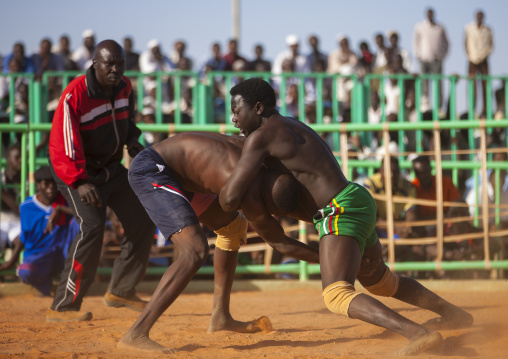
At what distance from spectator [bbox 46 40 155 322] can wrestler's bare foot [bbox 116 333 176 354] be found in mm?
1411

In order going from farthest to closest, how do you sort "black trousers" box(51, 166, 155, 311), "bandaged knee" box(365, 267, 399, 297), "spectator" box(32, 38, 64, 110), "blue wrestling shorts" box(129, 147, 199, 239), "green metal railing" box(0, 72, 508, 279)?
"spectator" box(32, 38, 64, 110) → "green metal railing" box(0, 72, 508, 279) → "black trousers" box(51, 166, 155, 311) → "bandaged knee" box(365, 267, 399, 297) → "blue wrestling shorts" box(129, 147, 199, 239)

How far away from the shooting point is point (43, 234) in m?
7.74

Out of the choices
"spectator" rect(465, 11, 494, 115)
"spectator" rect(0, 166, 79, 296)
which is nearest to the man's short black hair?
"spectator" rect(0, 166, 79, 296)

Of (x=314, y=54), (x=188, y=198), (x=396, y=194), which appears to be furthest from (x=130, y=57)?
(x=188, y=198)

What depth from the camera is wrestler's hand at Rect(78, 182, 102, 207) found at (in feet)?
18.7

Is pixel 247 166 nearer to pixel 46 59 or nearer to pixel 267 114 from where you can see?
pixel 267 114

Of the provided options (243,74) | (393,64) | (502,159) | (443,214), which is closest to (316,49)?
(393,64)

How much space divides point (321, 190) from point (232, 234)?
3.37 feet

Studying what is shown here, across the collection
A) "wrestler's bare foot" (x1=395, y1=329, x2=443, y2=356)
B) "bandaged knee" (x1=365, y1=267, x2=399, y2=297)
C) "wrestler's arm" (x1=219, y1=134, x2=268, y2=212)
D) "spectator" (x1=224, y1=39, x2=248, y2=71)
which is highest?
"spectator" (x1=224, y1=39, x2=248, y2=71)

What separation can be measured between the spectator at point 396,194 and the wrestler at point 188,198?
338 centimetres

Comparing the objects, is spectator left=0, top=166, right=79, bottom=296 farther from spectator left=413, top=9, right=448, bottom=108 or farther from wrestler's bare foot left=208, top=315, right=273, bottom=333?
spectator left=413, top=9, right=448, bottom=108

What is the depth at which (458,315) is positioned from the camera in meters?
5.01

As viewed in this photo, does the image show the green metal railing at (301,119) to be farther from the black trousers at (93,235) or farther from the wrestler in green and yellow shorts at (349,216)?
the wrestler in green and yellow shorts at (349,216)

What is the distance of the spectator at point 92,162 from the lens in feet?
18.8
